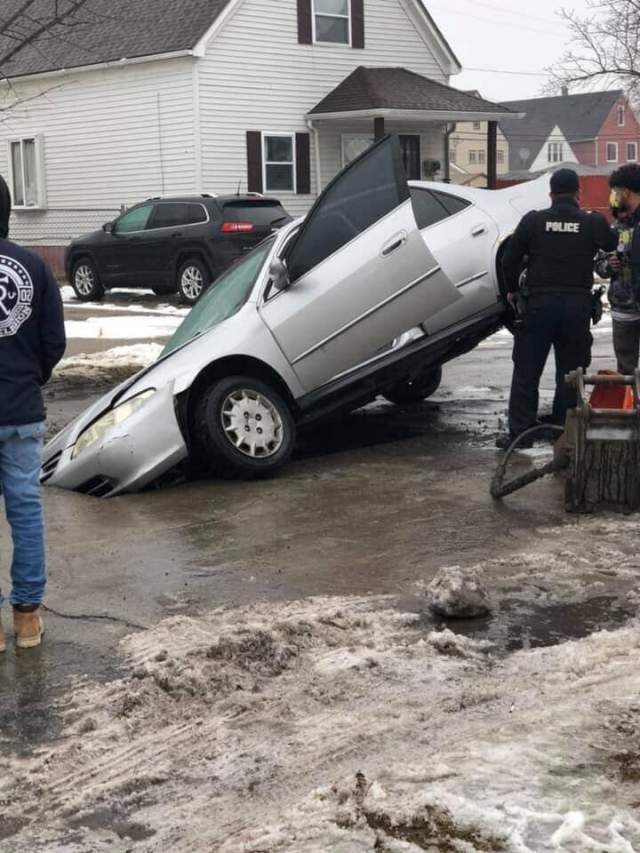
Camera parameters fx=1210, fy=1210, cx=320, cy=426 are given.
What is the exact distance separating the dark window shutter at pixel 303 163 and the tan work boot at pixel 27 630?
22773 millimetres

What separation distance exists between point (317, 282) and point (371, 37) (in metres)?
21.9

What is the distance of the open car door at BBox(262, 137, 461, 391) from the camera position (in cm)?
762

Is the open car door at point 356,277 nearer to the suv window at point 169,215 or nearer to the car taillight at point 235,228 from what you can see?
the car taillight at point 235,228

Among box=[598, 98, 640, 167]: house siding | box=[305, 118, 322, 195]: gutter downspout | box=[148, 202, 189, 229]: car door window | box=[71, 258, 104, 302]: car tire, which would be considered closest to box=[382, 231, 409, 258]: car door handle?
box=[148, 202, 189, 229]: car door window

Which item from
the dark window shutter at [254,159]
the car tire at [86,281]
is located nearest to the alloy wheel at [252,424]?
the car tire at [86,281]

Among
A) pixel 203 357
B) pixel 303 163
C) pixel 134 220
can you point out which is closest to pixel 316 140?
pixel 303 163

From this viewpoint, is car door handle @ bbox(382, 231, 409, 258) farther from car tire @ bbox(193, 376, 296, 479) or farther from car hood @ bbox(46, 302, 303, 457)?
car tire @ bbox(193, 376, 296, 479)

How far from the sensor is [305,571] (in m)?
5.70

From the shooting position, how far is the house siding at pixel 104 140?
25.4m

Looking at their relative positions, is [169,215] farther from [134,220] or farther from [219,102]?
[219,102]

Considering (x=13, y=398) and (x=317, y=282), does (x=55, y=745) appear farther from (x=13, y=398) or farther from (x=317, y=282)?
(x=317, y=282)

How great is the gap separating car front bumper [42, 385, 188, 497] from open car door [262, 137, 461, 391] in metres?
0.94

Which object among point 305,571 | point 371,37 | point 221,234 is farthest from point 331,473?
point 371,37

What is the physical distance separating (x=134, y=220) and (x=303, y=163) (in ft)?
21.4
